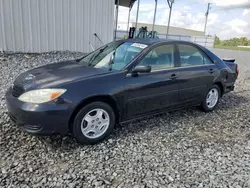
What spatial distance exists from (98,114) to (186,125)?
1.74m

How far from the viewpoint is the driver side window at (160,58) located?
3541mm

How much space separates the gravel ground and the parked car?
A: 30 centimetres

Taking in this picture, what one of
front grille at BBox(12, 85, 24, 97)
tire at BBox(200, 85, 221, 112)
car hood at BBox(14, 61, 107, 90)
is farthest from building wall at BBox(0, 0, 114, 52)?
tire at BBox(200, 85, 221, 112)

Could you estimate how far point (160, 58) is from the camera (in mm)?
3709

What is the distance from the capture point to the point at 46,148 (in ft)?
9.69

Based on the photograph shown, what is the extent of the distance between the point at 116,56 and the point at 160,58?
2.45 feet

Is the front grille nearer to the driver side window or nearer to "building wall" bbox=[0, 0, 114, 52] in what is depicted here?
the driver side window

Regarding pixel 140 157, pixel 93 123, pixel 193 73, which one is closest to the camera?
pixel 140 157

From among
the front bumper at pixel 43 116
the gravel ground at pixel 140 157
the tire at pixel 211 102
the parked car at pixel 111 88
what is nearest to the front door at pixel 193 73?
the parked car at pixel 111 88

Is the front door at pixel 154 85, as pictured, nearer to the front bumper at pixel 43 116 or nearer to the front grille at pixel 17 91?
the front bumper at pixel 43 116

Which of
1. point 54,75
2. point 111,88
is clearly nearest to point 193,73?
point 111,88

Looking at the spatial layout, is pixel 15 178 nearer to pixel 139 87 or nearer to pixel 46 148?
pixel 46 148

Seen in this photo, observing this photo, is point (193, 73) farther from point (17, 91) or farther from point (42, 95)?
point (17, 91)

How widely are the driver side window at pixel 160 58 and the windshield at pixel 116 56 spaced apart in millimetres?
174
